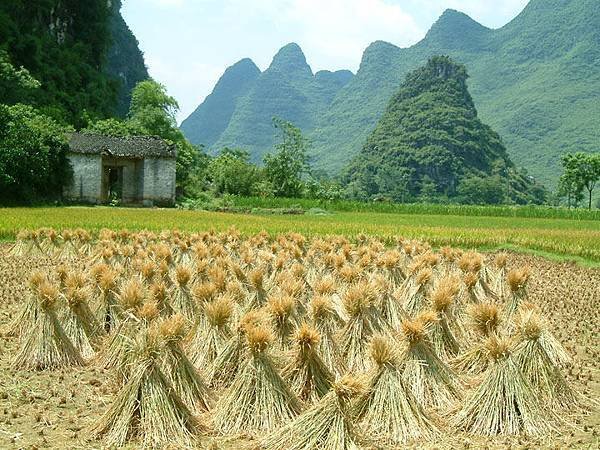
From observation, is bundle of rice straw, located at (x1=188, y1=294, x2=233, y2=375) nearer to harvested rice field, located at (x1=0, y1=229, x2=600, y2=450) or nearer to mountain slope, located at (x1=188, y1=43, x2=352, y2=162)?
harvested rice field, located at (x1=0, y1=229, x2=600, y2=450)

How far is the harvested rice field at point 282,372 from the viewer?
452cm

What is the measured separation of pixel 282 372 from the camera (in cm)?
518

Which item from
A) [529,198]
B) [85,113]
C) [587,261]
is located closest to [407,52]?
[529,198]

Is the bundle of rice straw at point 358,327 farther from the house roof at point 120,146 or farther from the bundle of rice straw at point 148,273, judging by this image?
the house roof at point 120,146

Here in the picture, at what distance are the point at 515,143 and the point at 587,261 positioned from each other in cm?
9412

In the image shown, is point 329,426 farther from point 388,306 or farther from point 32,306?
point 32,306

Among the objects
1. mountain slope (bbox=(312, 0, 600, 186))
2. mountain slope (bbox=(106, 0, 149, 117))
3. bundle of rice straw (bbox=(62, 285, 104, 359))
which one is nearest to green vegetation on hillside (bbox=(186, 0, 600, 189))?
mountain slope (bbox=(312, 0, 600, 186))

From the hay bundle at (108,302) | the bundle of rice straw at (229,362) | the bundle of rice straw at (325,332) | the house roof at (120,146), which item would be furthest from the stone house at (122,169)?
the bundle of rice straw at (229,362)

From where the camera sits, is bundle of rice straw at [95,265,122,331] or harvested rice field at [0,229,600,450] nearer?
harvested rice field at [0,229,600,450]

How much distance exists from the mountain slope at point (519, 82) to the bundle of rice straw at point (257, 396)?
306 feet

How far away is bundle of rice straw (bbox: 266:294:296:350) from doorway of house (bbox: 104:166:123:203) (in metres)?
31.6

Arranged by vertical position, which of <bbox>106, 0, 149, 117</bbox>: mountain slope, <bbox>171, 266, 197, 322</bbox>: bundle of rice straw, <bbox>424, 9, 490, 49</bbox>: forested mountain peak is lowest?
<bbox>171, 266, 197, 322</bbox>: bundle of rice straw

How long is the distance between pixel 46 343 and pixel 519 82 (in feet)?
449

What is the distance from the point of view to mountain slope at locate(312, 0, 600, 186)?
101m
